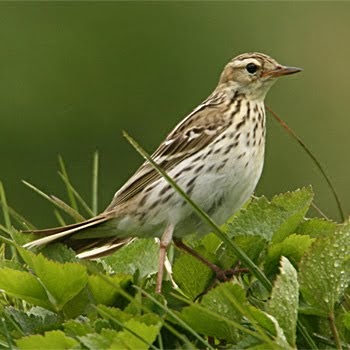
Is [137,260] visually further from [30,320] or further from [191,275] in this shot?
[30,320]

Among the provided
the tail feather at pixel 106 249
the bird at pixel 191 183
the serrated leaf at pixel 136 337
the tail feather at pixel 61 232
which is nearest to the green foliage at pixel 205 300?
the serrated leaf at pixel 136 337

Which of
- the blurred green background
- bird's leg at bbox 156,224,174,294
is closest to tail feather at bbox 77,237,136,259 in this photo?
bird's leg at bbox 156,224,174,294

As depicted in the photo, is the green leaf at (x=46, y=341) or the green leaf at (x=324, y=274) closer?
the green leaf at (x=46, y=341)

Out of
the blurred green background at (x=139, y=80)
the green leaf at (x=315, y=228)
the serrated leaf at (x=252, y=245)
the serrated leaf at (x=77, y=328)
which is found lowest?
the blurred green background at (x=139, y=80)

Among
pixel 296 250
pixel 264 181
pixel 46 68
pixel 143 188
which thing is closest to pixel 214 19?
pixel 46 68

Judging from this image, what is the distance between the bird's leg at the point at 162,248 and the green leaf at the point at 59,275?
309 mm

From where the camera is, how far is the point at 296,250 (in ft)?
14.4

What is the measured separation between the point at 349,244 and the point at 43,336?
84 centimetres

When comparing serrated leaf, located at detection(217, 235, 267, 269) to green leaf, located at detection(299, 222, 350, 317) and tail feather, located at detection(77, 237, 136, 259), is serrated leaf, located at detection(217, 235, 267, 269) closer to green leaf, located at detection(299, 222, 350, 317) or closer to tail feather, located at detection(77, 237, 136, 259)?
green leaf, located at detection(299, 222, 350, 317)

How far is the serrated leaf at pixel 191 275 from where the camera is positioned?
14.5 ft

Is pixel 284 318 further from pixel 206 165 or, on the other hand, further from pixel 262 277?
pixel 206 165

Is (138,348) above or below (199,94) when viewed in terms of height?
above

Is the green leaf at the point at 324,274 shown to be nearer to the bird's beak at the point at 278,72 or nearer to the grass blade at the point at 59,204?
the grass blade at the point at 59,204

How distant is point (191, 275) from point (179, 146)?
5.03 ft
